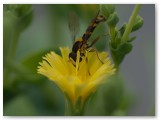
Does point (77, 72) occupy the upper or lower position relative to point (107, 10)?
lower

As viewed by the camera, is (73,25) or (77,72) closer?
(77,72)

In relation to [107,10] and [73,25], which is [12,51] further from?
[107,10]

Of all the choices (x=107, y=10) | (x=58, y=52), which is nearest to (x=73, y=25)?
(x=58, y=52)

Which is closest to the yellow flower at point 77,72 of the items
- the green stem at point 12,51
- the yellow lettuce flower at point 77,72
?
the yellow lettuce flower at point 77,72

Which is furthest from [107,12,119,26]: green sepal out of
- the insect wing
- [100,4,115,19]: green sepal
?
the insect wing

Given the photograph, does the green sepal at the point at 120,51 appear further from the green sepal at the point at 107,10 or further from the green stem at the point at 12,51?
the green stem at the point at 12,51

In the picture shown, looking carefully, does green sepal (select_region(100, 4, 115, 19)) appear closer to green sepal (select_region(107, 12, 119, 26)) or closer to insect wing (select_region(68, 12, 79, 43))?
green sepal (select_region(107, 12, 119, 26))
